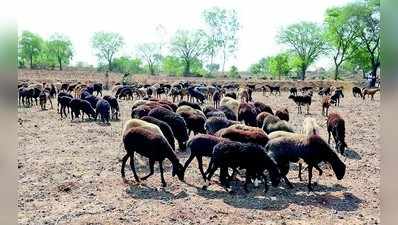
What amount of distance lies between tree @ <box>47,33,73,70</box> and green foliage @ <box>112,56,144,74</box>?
1297 cm

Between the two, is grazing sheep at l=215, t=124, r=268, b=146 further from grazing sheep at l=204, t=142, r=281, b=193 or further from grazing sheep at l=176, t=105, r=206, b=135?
grazing sheep at l=176, t=105, r=206, b=135

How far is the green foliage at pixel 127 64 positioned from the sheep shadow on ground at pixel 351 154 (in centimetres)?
9699

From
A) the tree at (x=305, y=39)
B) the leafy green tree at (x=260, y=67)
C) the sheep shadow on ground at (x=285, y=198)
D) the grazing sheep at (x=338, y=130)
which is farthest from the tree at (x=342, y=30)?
the sheep shadow on ground at (x=285, y=198)

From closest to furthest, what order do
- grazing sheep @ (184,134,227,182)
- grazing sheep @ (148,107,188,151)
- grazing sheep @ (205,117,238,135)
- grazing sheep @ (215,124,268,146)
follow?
1. grazing sheep @ (184,134,227,182)
2. grazing sheep @ (215,124,268,146)
3. grazing sheep @ (205,117,238,135)
4. grazing sheep @ (148,107,188,151)

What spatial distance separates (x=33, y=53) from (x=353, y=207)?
9812 cm

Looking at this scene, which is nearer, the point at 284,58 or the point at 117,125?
the point at 117,125

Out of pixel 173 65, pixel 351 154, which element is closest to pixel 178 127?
pixel 351 154

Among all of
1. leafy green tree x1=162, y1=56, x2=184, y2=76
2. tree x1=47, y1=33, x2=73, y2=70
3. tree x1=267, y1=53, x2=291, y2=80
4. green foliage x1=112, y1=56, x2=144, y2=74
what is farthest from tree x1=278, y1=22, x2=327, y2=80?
tree x1=47, y1=33, x2=73, y2=70

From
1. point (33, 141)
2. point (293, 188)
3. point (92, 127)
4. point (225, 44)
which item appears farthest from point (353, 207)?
point (225, 44)

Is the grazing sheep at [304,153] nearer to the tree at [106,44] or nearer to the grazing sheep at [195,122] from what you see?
the grazing sheep at [195,122]

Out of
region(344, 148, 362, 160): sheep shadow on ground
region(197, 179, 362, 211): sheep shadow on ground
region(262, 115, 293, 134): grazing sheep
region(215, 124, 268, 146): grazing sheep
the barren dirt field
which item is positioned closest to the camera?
the barren dirt field

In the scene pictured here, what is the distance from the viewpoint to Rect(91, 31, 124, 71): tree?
369 feet
